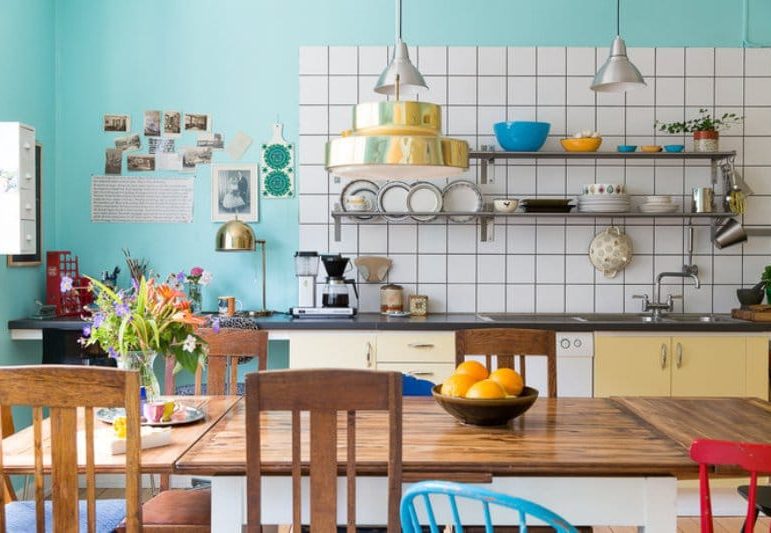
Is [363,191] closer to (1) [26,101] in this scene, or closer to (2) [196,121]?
(2) [196,121]

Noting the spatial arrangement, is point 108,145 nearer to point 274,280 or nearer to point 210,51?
point 210,51

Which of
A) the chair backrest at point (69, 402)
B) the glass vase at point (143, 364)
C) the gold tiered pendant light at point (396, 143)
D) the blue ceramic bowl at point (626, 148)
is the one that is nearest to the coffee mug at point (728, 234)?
the blue ceramic bowl at point (626, 148)

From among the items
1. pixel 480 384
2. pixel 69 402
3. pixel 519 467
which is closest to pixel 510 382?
pixel 480 384

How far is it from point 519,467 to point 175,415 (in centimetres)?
107

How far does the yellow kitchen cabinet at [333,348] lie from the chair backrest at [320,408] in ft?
7.94

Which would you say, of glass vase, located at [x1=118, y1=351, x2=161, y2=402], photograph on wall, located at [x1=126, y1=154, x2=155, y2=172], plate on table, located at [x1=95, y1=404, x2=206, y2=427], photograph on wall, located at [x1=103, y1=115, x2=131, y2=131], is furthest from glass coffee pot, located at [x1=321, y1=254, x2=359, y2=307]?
glass vase, located at [x1=118, y1=351, x2=161, y2=402]

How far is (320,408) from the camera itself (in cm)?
183

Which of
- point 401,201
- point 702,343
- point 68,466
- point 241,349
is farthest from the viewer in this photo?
point 401,201

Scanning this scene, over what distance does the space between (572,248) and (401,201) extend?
964 mm

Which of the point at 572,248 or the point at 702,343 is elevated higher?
the point at 572,248

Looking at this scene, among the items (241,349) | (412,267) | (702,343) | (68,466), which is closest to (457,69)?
(412,267)

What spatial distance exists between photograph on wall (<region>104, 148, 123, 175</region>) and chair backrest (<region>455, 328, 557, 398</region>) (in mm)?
2493

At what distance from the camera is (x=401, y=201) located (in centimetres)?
477

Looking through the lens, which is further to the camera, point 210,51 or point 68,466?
point 210,51
